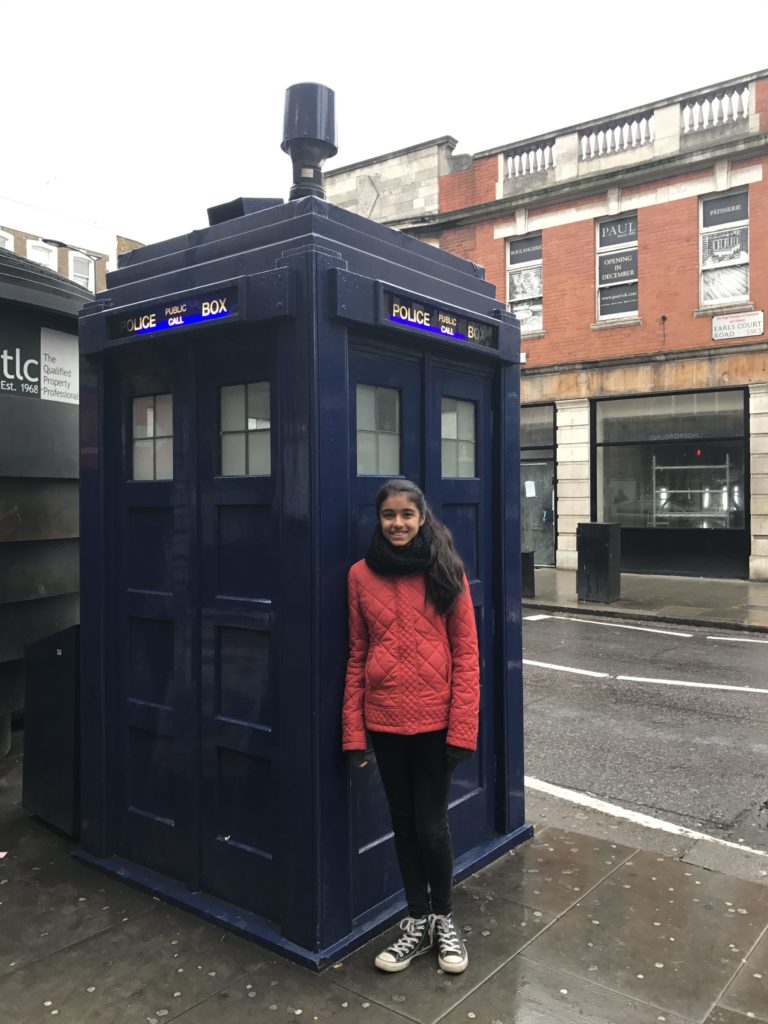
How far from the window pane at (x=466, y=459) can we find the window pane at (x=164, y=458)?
54.1 inches

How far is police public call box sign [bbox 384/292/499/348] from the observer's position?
3420 millimetres

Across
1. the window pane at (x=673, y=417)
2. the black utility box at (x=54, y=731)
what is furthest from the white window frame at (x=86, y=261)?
the black utility box at (x=54, y=731)

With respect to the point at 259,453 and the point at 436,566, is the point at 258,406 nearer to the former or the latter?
the point at 259,453

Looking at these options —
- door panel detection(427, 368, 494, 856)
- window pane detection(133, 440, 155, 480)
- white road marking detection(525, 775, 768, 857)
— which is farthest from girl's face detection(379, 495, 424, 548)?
white road marking detection(525, 775, 768, 857)

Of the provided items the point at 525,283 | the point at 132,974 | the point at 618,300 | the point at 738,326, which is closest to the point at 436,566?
the point at 132,974

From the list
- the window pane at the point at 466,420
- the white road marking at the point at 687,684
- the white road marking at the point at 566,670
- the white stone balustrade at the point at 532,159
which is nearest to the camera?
the window pane at the point at 466,420

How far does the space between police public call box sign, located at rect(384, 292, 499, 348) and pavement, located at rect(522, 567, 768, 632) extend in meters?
8.76

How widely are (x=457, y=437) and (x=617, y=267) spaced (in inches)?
597

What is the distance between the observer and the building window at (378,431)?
347cm

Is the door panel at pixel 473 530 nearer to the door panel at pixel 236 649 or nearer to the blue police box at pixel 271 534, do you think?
the blue police box at pixel 271 534

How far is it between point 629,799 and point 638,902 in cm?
149

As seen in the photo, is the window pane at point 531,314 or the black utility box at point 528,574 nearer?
the black utility box at point 528,574

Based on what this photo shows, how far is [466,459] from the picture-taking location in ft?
13.3

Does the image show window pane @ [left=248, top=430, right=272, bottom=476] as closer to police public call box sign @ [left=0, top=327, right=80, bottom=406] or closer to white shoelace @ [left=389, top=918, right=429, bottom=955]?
white shoelace @ [left=389, top=918, right=429, bottom=955]
